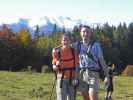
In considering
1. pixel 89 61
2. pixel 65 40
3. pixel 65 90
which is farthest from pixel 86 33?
pixel 65 90

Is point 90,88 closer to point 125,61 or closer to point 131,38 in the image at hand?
point 125,61

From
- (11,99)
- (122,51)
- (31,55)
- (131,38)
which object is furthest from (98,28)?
(11,99)

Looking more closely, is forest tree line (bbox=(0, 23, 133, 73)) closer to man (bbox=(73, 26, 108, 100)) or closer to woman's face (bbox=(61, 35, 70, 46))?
woman's face (bbox=(61, 35, 70, 46))

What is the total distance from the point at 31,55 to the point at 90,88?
66951 millimetres

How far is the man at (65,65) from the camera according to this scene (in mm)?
10768

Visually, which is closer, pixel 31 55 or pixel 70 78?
pixel 70 78

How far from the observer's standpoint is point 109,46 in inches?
3861

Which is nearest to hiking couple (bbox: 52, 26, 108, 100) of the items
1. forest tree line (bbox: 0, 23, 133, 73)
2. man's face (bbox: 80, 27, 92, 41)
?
man's face (bbox: 80, 27, 92, 41)

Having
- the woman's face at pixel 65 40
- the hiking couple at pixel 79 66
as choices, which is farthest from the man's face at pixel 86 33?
the woman's face at pixel 65 40

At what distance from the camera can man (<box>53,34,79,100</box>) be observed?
1077cm

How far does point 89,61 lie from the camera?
33.6 ft

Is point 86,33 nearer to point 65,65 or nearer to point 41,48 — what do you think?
point 65,65

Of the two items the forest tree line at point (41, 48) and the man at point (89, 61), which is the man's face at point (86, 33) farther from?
the forest tree line at point (41, 48)

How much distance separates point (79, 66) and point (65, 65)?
407 mm
